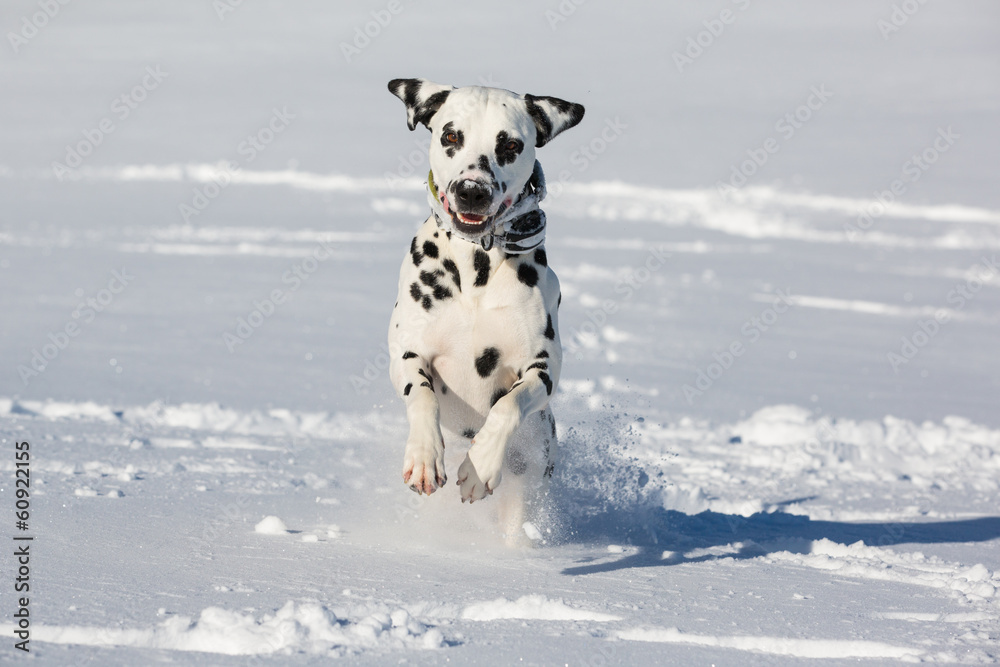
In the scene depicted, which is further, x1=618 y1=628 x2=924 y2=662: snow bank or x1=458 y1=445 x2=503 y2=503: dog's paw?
x1=458 y1=445 x2=503 y2=503: dog's paw

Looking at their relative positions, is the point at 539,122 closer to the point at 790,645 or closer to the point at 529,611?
the point at 529,611

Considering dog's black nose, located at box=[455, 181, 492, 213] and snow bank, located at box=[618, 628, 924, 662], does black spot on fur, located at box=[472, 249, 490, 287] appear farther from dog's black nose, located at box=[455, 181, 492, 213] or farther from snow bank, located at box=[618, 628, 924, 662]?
snow bank, located at box=[618, 628, 924, 662]

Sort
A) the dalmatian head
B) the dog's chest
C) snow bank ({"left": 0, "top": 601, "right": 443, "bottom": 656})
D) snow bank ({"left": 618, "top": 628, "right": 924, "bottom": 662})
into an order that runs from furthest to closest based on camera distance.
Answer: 1. the dog's chest
2. the dalmatian head
3. snow bank ({"left": 618, "top": 628, "right": 924, "bottom": 662})
4. snow bank ({"left": 0, "top": 601, "right": 443, "bottom": 656})

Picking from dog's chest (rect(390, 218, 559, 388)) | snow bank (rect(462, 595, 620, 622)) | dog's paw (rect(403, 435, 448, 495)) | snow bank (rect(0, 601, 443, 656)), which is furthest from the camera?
dog's chest (rect(390, 218, 559, 388))

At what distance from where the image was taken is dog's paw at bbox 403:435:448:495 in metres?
3.71

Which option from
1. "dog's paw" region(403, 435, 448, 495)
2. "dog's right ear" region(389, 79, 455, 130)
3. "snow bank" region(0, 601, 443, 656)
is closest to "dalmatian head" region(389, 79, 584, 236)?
"dog's right ear" region(389, 79, 455, 130)

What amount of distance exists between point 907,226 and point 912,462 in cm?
1272

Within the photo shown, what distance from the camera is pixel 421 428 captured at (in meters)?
3.86

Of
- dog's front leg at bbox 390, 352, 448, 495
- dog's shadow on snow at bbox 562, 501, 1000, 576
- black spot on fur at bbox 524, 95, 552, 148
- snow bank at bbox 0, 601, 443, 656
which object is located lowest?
snow bank at bbox 0, 601, 443, 656

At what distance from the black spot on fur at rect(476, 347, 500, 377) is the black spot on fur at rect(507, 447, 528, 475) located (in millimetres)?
497

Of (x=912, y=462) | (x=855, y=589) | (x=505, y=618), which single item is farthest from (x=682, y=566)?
(x=912, y=462)

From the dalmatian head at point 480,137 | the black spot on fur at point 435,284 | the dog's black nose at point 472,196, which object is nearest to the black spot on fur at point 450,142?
the dalmatian head at point 480,137

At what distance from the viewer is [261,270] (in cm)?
1249

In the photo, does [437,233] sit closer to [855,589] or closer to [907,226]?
[855,589]
